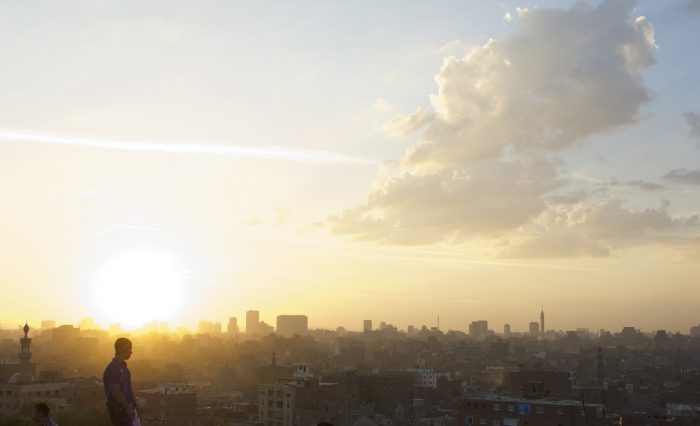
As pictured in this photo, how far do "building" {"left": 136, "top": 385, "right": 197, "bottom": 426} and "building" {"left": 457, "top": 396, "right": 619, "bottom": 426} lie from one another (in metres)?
25.7

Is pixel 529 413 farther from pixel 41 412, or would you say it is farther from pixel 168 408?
pixel 41 412

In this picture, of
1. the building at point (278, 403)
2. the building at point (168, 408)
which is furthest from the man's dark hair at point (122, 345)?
the building at point (278, 403)

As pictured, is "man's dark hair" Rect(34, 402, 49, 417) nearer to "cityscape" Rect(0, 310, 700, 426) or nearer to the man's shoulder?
the man's shoulder

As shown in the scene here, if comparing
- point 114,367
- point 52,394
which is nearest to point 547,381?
point 52,394

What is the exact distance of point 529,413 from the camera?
186 feet

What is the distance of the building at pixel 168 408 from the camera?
227ft

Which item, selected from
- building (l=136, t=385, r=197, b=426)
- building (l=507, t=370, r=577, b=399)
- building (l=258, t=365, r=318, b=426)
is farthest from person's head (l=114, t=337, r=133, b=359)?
building (l=507, t=370, r=577, b=399)

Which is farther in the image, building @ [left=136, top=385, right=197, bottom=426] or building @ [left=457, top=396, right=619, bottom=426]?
building @ [left=136, top=385, right=197, bottom=426]

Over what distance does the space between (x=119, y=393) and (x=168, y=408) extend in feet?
204

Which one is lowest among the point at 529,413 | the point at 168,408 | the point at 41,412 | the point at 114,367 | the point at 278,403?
the point at 278,403

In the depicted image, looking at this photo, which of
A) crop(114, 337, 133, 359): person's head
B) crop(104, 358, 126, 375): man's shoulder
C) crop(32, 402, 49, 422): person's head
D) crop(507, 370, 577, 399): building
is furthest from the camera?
crop(507, 370, 577, 399): building

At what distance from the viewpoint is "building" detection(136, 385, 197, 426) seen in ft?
227

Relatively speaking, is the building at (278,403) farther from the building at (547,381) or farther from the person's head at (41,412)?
the person's head at (41,412)

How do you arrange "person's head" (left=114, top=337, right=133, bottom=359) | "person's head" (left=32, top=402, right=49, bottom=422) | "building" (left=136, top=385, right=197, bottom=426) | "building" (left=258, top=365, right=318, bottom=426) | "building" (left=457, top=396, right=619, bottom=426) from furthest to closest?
"building" (left=258, top=365, right=318, bottom=426) < "building" (left=136, top=385, right=197, bottom=426) < "building" (left=457, top=396, right=619, bottom=426) < "person's head" (left=32, top=402, right=49, bottom=422) < "person's head" (left=114, top=337, right=133, bottom=359)
